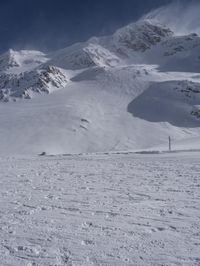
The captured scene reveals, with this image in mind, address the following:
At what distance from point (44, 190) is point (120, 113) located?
3329 inches

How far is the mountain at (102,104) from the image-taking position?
7675cm

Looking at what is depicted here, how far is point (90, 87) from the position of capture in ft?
403

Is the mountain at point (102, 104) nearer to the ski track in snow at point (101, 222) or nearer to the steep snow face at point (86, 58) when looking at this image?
the steep snow face at point (86, 58)

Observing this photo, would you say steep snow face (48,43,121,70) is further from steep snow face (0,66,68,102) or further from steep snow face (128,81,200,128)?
steep snow face (128,81,200,128)

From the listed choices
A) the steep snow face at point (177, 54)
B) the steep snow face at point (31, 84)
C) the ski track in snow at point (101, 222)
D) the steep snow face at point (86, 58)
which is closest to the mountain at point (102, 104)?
the steep snow face at point (31, 84)

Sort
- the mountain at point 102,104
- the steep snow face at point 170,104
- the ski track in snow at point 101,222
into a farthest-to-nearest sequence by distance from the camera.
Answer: the steep snow face at point 170,104 < the mountain at point 102,104 < the ski track in snow at point 101,222

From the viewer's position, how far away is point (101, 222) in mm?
9031

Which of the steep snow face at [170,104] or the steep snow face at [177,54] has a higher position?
the steep snow face at [177,54]

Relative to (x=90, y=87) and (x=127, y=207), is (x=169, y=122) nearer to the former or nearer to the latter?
(x=90, y=87)

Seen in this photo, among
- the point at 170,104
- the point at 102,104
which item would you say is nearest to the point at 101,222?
the point at 102,104

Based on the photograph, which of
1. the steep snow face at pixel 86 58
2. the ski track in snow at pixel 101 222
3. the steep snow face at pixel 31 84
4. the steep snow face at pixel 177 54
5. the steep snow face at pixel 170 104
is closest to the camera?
the ski track in snow at pixel 101 222

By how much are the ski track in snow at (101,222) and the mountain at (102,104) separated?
32.5 metres

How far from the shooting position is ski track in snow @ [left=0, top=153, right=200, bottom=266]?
7031 millimetres

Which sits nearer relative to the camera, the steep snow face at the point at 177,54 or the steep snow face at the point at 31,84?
the steep snow face at the point at 31,84
